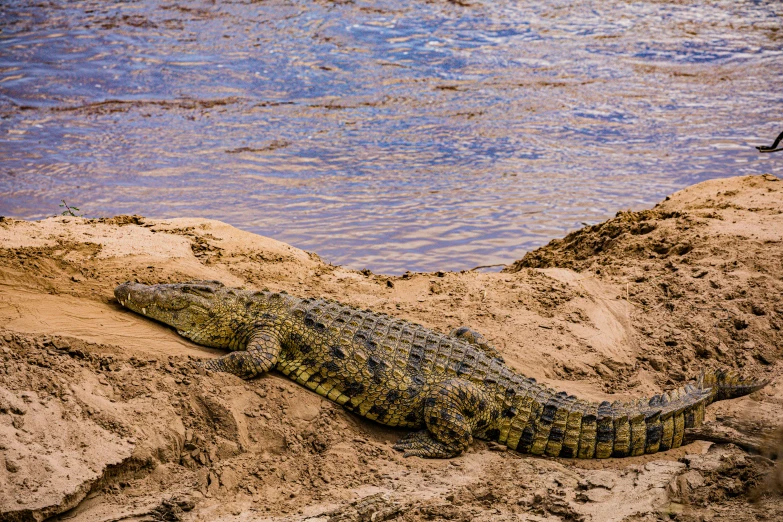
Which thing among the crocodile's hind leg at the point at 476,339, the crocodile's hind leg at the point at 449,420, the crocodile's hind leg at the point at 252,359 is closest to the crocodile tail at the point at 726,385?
the crocodile's hind leg at the point at 476,339

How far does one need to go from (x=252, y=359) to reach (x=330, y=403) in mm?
637

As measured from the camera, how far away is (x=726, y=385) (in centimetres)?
580

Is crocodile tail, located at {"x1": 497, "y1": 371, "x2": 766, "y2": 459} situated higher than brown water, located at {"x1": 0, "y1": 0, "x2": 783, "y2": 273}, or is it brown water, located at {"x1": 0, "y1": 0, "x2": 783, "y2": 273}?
brown water, located at {"x1": 0, "y1": 0, "x2": 783, "y2": 273}

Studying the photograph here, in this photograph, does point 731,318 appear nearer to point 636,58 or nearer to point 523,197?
point 523,197

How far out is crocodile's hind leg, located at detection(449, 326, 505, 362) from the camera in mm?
6102

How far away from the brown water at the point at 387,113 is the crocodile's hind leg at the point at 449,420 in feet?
12.8

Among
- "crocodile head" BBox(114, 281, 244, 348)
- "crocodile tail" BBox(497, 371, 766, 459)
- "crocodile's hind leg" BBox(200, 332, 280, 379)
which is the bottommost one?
"crocodile tail" BBox(497, 371, 766, 459)

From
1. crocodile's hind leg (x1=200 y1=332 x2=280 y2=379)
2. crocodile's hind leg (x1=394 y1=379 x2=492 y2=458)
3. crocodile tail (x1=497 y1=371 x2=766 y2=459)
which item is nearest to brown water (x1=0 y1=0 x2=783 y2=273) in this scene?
crocodile's hind leg (x1=200 y1=332 x2=280 y2=379)

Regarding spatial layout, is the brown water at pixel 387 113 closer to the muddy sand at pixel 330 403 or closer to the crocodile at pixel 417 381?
the muddy sand at pixel 330 403

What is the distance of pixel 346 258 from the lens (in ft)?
31.4

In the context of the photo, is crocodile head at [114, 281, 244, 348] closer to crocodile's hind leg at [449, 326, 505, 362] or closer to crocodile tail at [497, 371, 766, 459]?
crocodile's hind leg at [449, 326, 505, 362]

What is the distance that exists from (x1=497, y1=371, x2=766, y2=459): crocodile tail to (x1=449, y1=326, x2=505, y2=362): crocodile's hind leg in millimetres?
730

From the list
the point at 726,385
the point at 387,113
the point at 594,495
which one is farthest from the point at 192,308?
the point at 387,113

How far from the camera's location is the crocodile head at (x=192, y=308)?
226 inches
